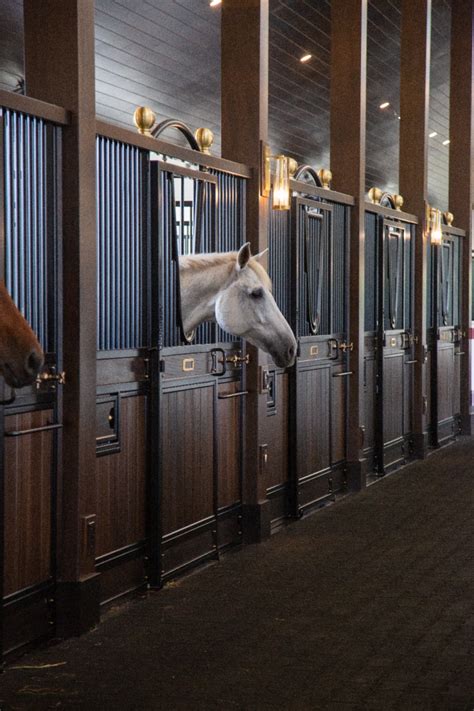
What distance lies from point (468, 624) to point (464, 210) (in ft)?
24.9

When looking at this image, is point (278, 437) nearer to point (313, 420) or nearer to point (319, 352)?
point (313, 420)

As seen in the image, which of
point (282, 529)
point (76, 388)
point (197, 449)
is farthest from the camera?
point (282, 529)

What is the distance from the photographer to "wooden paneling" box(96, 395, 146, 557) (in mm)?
4215

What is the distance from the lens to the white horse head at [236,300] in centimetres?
492

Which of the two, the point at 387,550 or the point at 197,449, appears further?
the point at 387,550

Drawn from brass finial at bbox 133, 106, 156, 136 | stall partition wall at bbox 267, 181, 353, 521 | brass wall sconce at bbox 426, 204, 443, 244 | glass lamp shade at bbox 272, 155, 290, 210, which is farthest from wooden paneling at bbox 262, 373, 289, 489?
brass wall sconce at bbox 426, 204, 443, 244

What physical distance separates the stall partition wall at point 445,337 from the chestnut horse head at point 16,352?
7670mm

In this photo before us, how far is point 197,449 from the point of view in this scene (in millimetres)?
5027

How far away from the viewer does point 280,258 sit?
20.5ft

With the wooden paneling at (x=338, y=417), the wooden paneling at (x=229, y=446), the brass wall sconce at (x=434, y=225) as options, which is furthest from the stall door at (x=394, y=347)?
the wooden paneling at (x=229, y=446)

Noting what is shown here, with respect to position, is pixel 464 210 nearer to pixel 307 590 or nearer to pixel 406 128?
pixel 406 128

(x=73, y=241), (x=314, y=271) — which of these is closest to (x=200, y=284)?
(x=73, y=241)

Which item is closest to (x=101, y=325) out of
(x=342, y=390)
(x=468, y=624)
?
(x=468, y=624)

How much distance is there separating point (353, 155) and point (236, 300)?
2.92 meters
